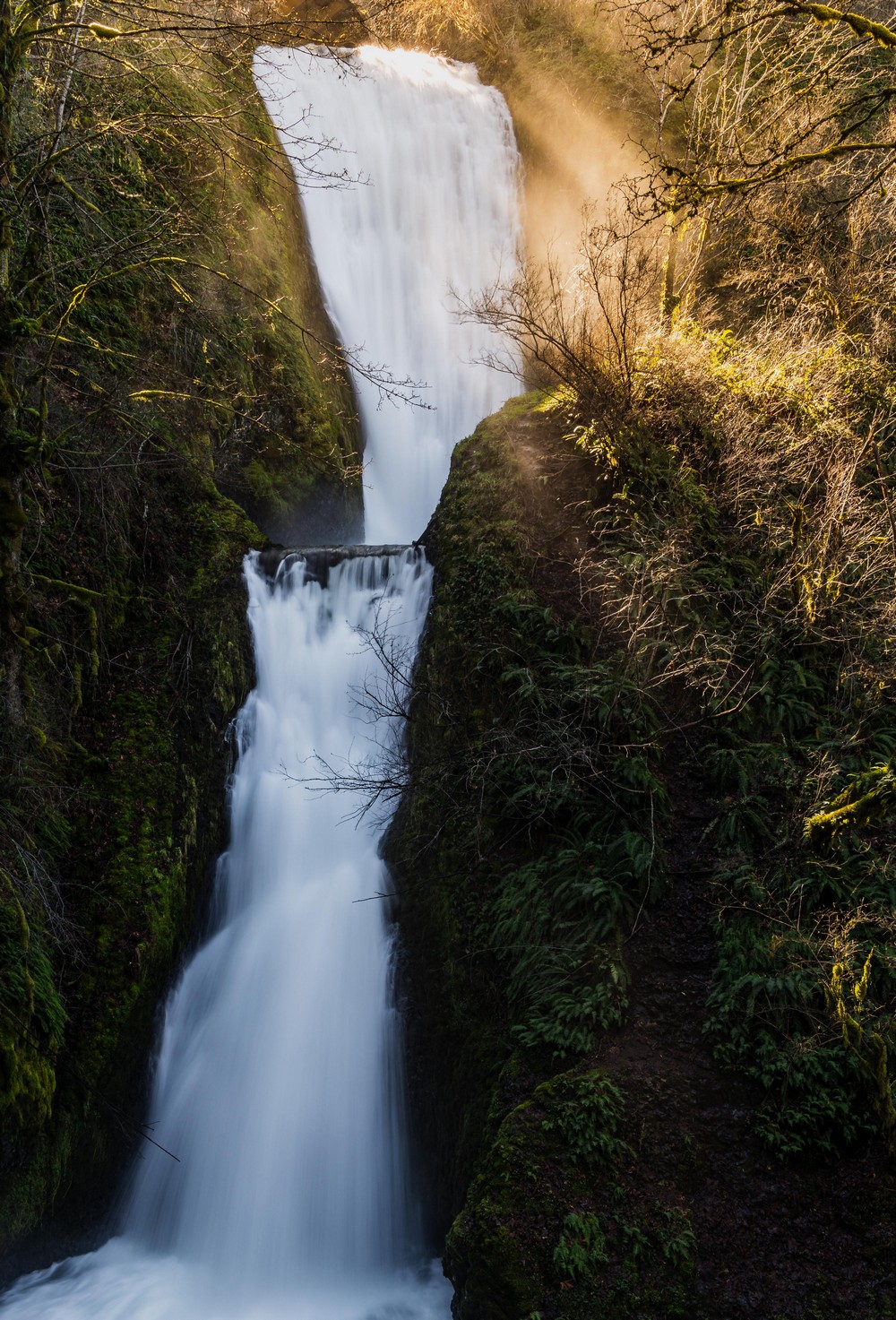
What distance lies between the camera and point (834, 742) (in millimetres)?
6773

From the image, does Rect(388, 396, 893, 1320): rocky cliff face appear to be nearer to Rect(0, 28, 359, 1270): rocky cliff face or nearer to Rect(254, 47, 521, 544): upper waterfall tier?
Rect(0, 28, 359, 1270): rocky cliff face

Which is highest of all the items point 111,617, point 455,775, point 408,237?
point 408,237

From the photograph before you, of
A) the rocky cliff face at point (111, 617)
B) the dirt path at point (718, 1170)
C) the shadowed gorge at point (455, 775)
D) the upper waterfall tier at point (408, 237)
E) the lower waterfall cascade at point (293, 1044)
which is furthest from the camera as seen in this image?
the upper waterfall tier at point (408, 237)

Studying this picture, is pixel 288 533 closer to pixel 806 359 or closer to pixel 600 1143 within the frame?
pixel 806 359

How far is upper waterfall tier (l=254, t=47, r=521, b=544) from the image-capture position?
14.7m

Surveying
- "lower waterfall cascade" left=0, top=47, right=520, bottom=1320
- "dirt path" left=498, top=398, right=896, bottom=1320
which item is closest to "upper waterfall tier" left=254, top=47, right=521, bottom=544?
"lower waterfall cascade" left=0, top=47, right=520, bottom=1320

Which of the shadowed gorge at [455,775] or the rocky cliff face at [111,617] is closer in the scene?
the shadowed gorge at [455,775]

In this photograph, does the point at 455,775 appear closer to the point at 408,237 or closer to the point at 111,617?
the point at 111,617

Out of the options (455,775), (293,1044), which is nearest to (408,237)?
(455,775)

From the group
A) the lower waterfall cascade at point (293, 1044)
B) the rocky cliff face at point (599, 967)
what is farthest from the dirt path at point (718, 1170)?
the lower waterfall cascade at point (293, 1044)

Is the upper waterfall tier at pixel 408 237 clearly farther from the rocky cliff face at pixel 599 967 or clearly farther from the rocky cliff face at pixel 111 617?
the rocky cliff face at pixel 599 967

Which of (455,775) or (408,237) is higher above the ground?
(408,237)

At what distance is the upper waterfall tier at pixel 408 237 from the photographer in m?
14.7

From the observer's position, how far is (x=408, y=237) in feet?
55.4
